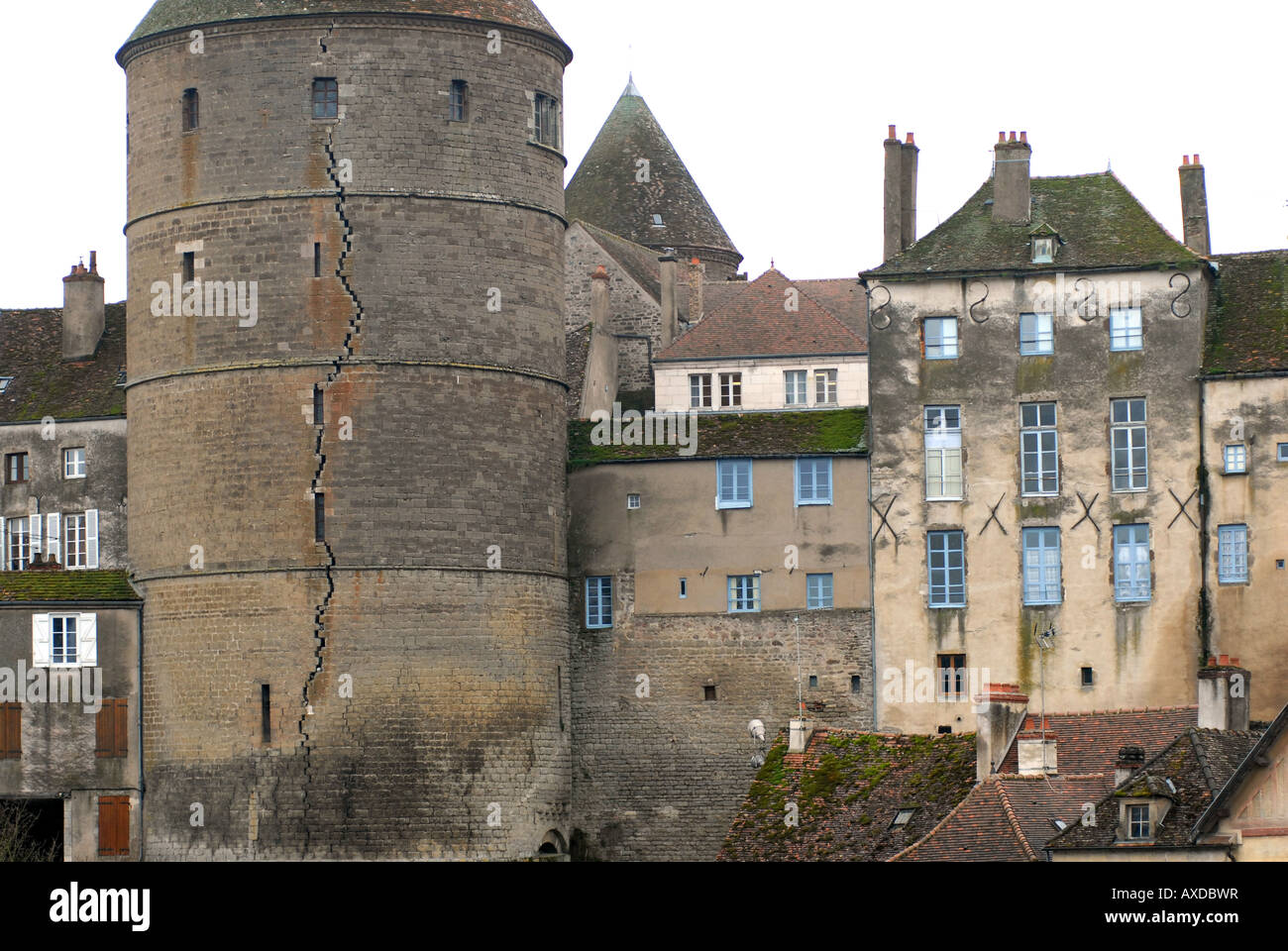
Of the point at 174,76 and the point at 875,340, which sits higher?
the point at 174,76

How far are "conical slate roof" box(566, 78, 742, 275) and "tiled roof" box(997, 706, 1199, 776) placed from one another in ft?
88.1

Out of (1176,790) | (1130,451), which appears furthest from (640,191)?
(1176,790)

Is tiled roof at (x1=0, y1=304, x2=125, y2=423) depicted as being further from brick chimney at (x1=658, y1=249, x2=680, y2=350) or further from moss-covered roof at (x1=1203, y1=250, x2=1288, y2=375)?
moss-covered roof at (x1=1203, y1=250, x2=1288, y2=375)

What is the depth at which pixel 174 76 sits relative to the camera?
127ft

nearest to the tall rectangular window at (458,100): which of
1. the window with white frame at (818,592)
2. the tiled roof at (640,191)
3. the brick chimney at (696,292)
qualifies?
the window with white frame at (818,592)

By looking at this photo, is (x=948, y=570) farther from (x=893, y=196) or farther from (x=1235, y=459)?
(x=893, y=196)

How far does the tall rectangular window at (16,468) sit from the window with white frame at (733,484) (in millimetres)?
12652

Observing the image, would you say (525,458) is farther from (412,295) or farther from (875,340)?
(875,340)

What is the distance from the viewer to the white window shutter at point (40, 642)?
127 ft

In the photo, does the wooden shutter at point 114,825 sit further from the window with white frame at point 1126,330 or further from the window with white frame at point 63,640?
the window with white frame at point 1126,330

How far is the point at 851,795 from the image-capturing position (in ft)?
107
